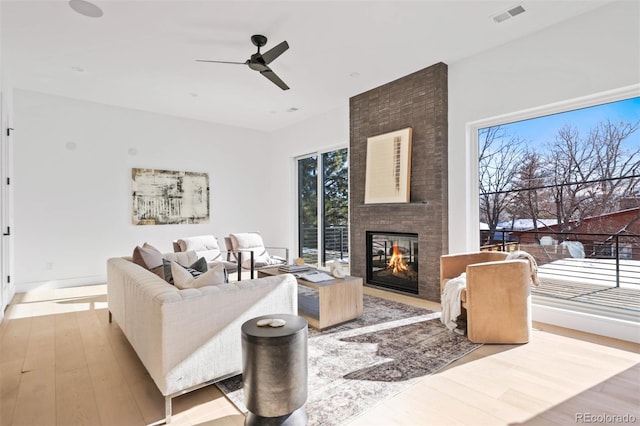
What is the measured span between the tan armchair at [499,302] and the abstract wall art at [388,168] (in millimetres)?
1796

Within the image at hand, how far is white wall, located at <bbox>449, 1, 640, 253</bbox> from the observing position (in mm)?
3107

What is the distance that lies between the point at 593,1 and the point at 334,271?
355cm

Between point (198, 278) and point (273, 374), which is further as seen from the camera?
point (198, 278)

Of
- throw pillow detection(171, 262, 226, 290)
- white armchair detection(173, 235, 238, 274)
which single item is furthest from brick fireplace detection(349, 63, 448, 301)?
throw pillow detection(171, 262, 226, 290)

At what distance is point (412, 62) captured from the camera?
4.33 metres

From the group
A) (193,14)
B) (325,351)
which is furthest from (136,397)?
(193,14)

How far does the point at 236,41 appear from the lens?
375 centimetres

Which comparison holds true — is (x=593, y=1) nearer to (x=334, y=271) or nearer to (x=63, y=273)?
(x=334, y=271)

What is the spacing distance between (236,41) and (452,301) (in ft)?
11.7

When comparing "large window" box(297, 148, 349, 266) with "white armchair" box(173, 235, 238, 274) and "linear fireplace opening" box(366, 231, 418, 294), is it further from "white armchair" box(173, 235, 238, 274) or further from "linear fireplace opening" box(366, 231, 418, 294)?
"white armchair" box(173, 235, 238, 274)

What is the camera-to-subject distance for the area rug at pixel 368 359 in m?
2.10

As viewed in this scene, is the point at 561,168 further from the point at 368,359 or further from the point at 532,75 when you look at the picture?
the point at 368,359

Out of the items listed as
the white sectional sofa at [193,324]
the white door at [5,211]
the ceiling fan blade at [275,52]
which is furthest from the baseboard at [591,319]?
the white door at [5,211]

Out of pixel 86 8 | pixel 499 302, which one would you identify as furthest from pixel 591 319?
pixel 86 8
